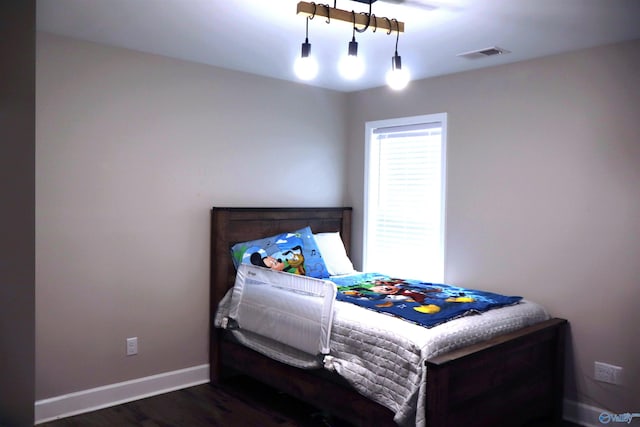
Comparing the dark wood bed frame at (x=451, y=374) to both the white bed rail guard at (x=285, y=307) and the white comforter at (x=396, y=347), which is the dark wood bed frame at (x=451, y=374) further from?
the white bed rail guard at (x=285, y=307)

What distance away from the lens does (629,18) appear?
260cm

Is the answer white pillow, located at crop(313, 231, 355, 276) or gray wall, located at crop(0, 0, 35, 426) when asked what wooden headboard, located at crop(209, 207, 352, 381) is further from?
gray wall, located at crop(0, 0, 35, 426)

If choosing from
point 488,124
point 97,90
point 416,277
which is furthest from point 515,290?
point 97,90

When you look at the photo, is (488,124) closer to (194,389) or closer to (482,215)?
(482,215)

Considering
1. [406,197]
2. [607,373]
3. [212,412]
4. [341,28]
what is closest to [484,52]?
Result: [341,28]

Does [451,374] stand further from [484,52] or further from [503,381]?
[484,52]

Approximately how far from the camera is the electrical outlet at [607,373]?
10.0ft

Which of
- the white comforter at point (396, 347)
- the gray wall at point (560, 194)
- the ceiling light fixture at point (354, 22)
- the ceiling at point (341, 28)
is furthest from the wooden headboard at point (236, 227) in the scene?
the ceiling light fixture at point (354, 22)

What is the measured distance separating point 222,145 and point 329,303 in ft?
5.10

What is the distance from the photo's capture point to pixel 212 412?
10.6 feet

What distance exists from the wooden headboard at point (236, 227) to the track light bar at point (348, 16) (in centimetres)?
177

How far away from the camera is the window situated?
4016 mm

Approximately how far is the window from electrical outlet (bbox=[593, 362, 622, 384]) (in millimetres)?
1196

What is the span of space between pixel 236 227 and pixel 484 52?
6.78 feet
